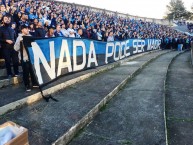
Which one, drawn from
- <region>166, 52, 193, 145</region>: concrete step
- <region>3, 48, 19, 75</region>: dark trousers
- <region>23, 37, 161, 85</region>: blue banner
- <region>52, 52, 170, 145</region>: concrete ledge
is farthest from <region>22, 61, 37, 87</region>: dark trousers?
<region>166, 52, 193, 145</region>: concrete step

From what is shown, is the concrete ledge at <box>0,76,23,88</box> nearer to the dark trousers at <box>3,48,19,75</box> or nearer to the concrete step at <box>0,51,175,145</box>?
the dark trousers at <box>3,48,19,75</box>

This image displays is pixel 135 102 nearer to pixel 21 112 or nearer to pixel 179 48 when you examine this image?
pixel 21 112

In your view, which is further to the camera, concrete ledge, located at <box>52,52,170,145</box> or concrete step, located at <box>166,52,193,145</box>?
concrete step, located at <box>166,52,193,145</box>

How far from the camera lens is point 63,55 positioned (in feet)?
24.3

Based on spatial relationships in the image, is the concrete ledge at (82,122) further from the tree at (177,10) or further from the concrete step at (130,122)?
the tree at (177,10)

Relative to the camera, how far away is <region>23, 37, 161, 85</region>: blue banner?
6.08 m

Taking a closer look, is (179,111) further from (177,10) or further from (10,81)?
(177,10)

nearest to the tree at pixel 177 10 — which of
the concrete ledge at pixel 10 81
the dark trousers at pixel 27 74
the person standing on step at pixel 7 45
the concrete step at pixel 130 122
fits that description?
the concrete step at pixel 130 122

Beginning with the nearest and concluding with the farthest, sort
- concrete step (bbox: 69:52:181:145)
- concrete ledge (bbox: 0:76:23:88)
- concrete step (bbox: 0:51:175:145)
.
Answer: concrete step (bbox: 0:51:175:145) < concrete step (bbox: 69:52:181:145) < concrete ledge (bbox: 0:76:23:88)

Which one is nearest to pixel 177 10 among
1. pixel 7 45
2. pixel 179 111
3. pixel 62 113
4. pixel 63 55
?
pixel 63 55

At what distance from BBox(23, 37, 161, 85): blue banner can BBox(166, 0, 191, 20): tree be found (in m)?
91.2

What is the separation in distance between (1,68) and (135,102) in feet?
13.8

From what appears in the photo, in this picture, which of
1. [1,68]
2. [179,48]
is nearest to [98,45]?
[1,68]

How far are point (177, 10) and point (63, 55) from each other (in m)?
102
